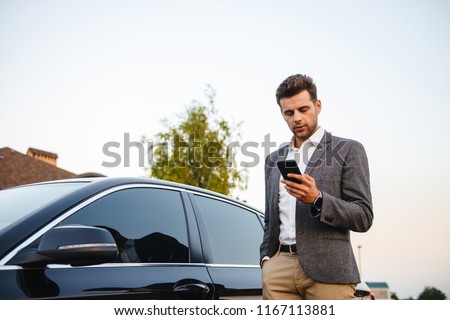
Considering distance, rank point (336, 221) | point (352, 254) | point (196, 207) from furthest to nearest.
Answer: point (196, 207) → point (352, 254) → point (336, 221)

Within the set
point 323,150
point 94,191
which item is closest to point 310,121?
point 323,150

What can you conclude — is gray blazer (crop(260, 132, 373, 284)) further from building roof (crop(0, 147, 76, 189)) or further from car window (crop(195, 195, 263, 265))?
building roof (crop(0, 147, 76, 189))

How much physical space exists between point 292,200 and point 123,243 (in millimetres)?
915

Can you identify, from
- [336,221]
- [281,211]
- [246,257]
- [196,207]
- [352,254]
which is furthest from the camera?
[246,257]

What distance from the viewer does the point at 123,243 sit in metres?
2.60

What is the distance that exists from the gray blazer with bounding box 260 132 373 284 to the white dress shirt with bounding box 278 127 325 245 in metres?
0.05

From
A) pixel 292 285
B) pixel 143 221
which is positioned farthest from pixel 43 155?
pixel 292 285

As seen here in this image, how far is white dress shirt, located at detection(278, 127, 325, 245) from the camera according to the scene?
2.55m

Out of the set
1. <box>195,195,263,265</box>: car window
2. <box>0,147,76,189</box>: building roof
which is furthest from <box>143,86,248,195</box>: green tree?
<box>195,195,263,265</box>: car window

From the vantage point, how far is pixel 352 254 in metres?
2.49

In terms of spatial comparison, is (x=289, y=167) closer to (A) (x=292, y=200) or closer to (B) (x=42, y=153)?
(A) (x=292, y=200)
